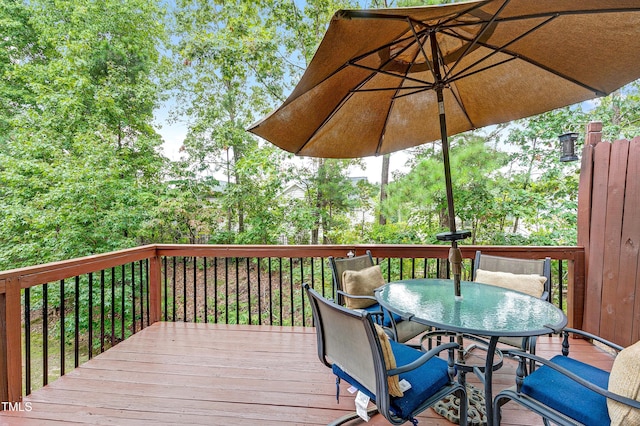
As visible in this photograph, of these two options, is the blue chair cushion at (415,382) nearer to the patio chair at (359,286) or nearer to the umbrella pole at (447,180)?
the umbrella pole at (447,180)

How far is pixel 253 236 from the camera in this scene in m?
7.22

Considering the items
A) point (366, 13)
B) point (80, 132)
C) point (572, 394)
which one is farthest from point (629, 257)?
point (80, 132)

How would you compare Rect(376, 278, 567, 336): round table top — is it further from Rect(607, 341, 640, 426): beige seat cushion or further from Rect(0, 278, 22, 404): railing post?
Rect(0, 278, 22, 404): railing post

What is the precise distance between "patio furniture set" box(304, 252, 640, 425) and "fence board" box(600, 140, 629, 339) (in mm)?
1135

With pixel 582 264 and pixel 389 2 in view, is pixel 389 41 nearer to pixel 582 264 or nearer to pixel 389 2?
pixel 582 264

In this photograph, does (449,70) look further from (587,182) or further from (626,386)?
(587,182)

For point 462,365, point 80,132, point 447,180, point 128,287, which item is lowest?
point 128,287

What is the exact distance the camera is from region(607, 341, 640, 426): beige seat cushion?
104cm

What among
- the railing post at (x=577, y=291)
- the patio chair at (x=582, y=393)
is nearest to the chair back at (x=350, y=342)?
the patio chair at (x=582, y=393)

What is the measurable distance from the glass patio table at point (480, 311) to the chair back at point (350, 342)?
365mm

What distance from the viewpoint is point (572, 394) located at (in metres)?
1.29

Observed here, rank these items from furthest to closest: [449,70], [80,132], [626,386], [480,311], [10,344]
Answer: [80,132] < [10,344] < [449,70] < [480,311] < [626,386]

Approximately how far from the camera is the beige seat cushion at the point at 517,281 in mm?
2188

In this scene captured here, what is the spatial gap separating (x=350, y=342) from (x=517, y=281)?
5.33 feet
